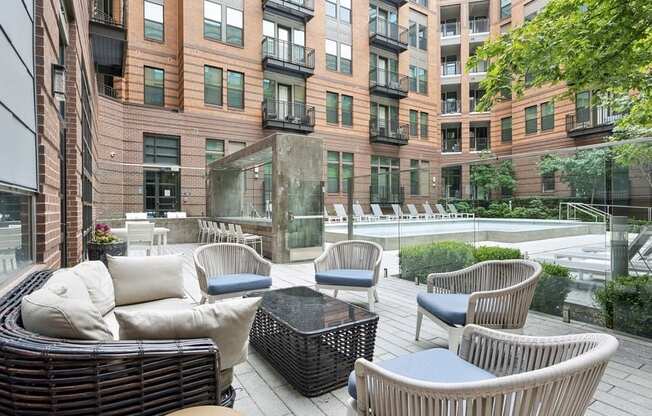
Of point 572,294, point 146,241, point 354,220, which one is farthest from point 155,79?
point 572,294

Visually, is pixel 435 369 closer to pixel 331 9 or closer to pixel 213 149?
pixel 213 149

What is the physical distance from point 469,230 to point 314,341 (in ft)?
11.0

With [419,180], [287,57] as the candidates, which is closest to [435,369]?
[419,180]

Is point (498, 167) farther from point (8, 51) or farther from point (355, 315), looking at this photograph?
point (8, 51)

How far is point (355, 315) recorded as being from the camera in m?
2.72

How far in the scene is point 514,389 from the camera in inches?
46.8

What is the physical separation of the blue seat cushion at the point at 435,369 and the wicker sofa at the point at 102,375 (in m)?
0.69

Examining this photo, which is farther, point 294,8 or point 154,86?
point 294,8

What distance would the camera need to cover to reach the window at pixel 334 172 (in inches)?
676

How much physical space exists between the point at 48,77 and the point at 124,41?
21.3 feet

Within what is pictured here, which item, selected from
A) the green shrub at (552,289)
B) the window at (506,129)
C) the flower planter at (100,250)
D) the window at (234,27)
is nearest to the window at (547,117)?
the window at (506,129)

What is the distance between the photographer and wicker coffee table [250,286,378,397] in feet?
7.67

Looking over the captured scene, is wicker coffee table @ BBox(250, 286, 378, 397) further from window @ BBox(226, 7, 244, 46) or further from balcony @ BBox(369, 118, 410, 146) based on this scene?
balcony @ BBox(369, 118, 410, 146)

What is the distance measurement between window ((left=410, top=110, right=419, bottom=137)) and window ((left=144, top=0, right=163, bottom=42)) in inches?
499
